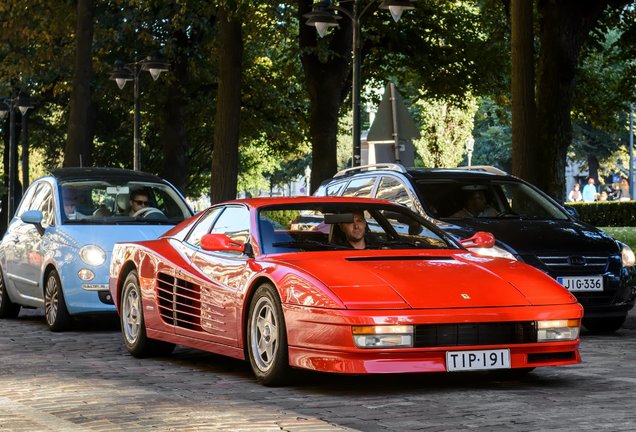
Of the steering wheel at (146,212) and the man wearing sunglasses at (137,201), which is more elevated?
the man wearing sunglasses at (137,201)

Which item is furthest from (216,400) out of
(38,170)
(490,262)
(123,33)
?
(38,170)

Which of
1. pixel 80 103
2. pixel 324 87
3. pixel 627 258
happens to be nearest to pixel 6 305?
pixel 627 258

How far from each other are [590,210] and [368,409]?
125ft

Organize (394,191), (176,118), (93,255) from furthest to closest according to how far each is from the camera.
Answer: (176,118)
(394,191)
(93,255)

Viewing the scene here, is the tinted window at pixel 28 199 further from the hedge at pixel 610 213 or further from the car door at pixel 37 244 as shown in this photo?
the hedge at pixel 610 213

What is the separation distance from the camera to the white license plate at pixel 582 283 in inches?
503

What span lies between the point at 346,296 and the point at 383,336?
0.33 m

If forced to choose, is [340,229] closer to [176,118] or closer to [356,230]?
[356,230]

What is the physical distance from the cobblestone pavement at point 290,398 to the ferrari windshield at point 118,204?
138 inches

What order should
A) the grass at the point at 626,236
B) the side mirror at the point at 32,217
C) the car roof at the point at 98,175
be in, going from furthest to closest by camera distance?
the grass at the point at 626,236 → the car roof at the point at 98,175 → the side mirror at the point at 32,217

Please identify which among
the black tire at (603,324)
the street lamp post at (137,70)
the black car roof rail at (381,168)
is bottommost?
the black tire at (603,324)

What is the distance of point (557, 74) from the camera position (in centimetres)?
2398

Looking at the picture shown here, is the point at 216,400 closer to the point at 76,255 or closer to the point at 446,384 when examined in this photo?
the point at 446,384

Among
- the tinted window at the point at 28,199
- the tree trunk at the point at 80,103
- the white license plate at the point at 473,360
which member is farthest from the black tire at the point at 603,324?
the tree trunk at the point at 80,103
